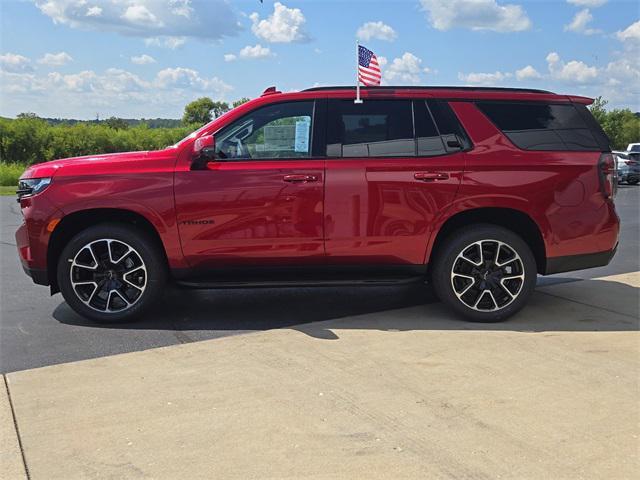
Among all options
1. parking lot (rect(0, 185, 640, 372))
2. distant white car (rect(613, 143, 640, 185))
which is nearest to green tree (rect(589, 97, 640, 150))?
distant white car (rect(613, 143, 640, 185))

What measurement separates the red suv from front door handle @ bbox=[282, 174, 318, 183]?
0.01 meters

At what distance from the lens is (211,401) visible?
11.9 ft

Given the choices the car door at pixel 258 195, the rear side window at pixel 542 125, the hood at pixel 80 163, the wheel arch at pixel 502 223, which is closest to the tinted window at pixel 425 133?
the rear side window at pixel 542 125

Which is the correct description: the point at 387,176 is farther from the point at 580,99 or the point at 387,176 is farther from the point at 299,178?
the point at 580,99

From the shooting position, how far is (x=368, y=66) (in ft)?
22.0

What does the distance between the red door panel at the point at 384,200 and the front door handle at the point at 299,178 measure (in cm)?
12

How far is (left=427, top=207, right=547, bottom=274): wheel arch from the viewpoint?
17.4 ft

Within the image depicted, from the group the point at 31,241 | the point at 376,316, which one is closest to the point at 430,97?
the point at 376,316

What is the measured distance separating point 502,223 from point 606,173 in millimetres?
944

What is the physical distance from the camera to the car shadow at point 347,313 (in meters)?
5.12

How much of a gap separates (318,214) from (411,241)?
0.81 metres

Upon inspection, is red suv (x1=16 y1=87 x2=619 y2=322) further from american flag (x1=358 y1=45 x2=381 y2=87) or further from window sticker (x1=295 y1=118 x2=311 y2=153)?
american flag (x1=358 y1=45 x2=381 y2=87)

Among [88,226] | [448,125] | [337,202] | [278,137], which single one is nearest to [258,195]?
[278,137]

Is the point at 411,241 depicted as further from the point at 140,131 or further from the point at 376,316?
the point at 140,131
